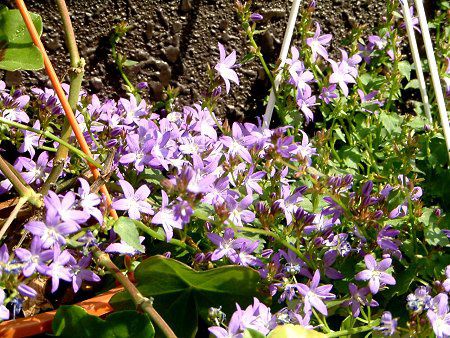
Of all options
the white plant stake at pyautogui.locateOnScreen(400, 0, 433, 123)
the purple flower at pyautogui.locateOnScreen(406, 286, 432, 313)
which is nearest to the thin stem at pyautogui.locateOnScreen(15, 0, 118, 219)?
the purple flower at pyautogui.locateOnScreen(406, 286, 432, 313)

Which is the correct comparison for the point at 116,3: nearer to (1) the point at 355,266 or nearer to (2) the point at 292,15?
(2) the point at 292,15

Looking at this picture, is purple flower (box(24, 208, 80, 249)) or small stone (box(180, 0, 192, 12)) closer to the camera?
purple flower (box(24, 208, 80, 249))

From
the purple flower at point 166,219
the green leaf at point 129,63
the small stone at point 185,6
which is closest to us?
the purple flower at point 166,219

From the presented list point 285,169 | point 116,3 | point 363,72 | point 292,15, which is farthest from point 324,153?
point 116,3

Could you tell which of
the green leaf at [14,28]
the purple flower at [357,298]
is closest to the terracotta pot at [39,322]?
the purple flower at [357,298]

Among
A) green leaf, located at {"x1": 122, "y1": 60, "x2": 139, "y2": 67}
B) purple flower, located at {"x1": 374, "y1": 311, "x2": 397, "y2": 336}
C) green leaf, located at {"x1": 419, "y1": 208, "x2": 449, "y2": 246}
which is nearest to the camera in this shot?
purple flower, located at {"x1": 374, "y1": 311, "x2": 397, "y2": 336}

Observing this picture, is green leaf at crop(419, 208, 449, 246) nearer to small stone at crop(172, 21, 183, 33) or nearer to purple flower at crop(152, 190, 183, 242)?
purple flower at crop(152, 190, 183, 242)

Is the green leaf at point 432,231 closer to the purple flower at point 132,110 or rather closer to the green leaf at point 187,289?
the green leaf at point 187,289

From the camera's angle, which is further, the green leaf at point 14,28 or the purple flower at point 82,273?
the green leaf at point 14,28
